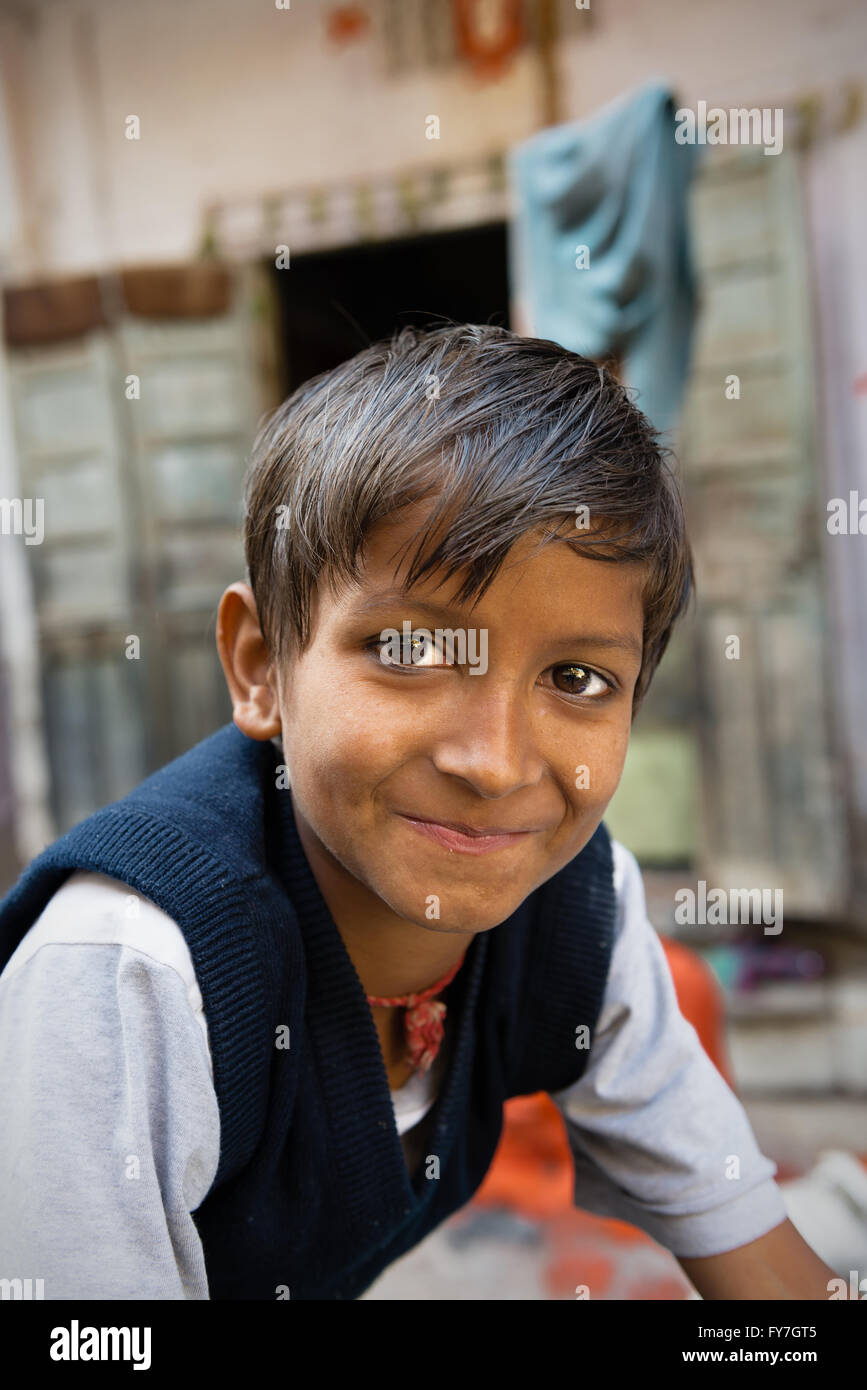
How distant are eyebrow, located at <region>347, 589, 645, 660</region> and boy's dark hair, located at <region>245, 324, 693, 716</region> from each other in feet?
0.04

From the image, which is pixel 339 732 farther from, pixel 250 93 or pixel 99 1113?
pixel 250 93

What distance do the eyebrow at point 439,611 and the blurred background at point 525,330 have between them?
1.74 m

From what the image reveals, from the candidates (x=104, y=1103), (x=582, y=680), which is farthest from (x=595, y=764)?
(x=104, y=1103)

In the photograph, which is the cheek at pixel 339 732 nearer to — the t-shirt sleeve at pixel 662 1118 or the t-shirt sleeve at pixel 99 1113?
the t-shirt sleeve at pixel 99 1113

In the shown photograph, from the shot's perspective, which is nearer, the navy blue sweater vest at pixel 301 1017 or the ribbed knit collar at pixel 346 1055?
the navy blue sweater vest at pixel 301 1017

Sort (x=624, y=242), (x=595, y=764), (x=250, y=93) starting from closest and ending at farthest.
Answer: (x=595, y=764) → (x=624, y=242) → (x=250, y=93)

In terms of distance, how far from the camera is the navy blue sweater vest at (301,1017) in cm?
84

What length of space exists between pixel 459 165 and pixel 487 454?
318cm

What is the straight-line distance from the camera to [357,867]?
87 cm

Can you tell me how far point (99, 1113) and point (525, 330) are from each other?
8.55 feet

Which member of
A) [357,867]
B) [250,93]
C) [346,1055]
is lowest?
[346,1055]

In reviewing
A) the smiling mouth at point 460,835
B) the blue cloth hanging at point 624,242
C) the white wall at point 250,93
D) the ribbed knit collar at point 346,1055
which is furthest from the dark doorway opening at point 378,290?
the smiling mouth at point 460,835

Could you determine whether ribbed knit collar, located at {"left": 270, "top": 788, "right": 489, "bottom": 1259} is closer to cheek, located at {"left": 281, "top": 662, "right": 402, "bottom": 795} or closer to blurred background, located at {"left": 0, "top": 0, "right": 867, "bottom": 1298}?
cheek, located at {"left": 281, "top": 662, "right": 402, "bottom": 795}

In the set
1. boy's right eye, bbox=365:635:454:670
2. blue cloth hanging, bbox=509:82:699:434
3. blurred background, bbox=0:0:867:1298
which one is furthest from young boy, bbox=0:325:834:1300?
blurred background, bbox=0:0:867:1298
